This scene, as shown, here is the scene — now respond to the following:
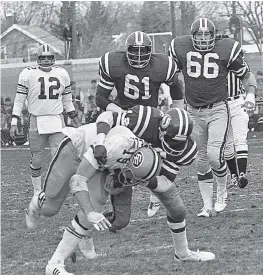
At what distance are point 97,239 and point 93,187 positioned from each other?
1218mm

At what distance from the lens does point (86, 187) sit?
16.1 feet

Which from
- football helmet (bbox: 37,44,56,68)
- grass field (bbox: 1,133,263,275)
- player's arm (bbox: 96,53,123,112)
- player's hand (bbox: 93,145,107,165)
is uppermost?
football helmet (bbox: 37,44,56,68)

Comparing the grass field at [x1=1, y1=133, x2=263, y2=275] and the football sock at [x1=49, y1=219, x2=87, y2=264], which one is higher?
the football sock at [x1=49, y1=219, x2=87, y2=264]

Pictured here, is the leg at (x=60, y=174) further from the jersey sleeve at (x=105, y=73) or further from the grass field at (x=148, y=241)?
the jersey sleeve at (x=105, y=73)

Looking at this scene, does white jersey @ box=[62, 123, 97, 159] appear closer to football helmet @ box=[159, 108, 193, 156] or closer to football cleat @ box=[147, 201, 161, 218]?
football helmet @ box=[159, 108, 193, 156]

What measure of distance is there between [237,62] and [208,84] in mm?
334

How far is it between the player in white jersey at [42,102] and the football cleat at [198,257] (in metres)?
3.28

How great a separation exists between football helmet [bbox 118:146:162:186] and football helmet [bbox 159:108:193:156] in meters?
0.18

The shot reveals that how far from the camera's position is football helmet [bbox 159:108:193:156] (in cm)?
510

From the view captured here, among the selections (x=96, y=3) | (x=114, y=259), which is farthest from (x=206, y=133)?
(x=96, y=3)

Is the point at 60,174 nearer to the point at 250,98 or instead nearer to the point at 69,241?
the point at 69,241

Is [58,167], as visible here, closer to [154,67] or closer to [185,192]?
[154,67]

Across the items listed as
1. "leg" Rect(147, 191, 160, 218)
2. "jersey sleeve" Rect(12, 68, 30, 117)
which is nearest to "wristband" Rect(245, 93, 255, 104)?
"leg" Rect(147, 191, 160, 218)

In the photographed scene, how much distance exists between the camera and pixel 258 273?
498 cm
